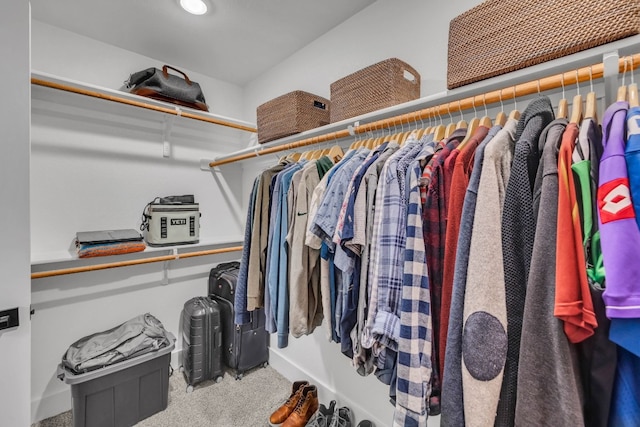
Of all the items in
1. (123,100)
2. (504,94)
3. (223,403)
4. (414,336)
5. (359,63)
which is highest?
(359,63)

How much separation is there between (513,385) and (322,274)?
66 centimetres

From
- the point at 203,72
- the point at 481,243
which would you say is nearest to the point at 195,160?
the point at 203,72

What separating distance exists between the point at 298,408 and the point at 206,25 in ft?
8.04

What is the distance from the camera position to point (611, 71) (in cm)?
72

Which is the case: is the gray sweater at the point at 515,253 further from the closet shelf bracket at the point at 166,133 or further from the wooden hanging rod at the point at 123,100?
the closet shelf bracket at the point at 166,133

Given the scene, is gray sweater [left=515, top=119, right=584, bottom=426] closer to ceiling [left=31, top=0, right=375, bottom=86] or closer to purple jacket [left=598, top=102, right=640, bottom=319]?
purple jacket [left=598, top=102, right=640, bottom=319]

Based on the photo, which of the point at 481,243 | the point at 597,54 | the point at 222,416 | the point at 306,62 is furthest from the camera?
the point at 306,62

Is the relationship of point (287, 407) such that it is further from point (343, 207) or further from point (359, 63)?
point (359, 63)

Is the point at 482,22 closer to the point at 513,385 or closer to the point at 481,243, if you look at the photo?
the point at 481,243

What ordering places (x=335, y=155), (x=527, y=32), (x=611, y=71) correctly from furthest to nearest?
1. (x=335, y=155)
2. (x=527, y=32)
3. (x=611, y=71)

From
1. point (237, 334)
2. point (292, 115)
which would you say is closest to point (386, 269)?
point (292, 115)

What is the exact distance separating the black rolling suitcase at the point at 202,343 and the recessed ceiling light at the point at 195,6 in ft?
6.29

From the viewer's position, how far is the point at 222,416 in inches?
70.2

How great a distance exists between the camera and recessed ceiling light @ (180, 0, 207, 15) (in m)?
1.63
